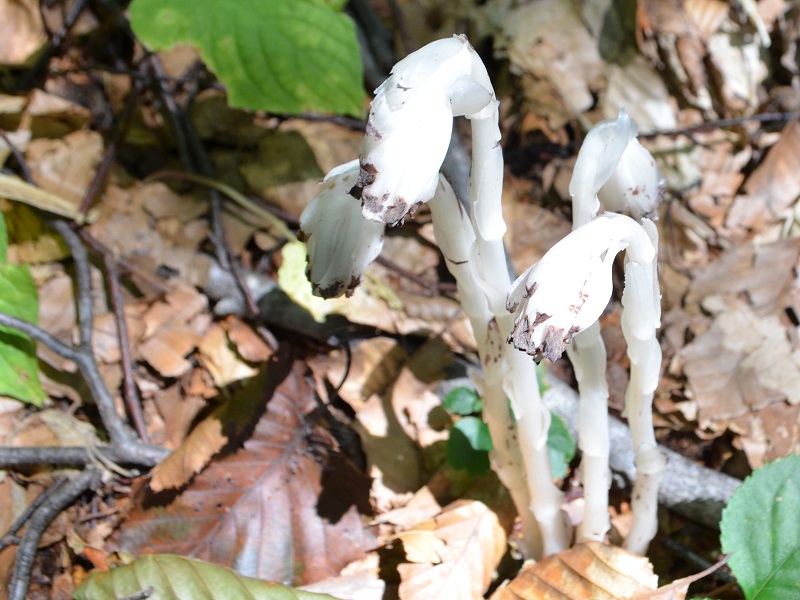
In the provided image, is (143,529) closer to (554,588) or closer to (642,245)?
(554,588)

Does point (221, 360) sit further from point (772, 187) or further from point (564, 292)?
point (772, 187)

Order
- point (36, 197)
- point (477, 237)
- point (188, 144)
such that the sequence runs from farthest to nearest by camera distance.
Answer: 1. point (188, 144)
2. point (36, 197)
3. point (477, 237)

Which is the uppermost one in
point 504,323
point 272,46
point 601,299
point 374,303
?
point 272,46

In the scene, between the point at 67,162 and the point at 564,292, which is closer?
the point at 564,292

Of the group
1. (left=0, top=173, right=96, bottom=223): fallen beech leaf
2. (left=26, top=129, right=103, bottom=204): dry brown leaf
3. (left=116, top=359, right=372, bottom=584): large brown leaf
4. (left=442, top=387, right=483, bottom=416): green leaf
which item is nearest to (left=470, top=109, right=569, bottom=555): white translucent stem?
(left=442, top=387, right=483, bottom=416): green leaf

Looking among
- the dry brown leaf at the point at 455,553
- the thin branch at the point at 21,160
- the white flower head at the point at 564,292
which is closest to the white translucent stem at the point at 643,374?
the white flower head at the point at 564,292

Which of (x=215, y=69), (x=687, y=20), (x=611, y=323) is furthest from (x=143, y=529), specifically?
(x=687, y=20)

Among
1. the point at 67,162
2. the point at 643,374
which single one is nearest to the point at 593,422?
the point at 643,374
